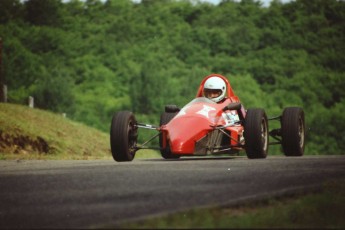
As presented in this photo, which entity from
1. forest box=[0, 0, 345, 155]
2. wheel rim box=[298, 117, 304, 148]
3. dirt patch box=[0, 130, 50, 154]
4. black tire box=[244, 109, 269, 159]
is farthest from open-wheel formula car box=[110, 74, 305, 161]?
forest box=[0, 0, 345, 155]

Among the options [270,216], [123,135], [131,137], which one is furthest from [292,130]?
[270,216]

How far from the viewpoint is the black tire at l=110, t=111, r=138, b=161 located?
1698 centimetres

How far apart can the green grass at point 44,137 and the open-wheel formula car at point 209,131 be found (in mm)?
9672

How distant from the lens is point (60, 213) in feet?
30.6

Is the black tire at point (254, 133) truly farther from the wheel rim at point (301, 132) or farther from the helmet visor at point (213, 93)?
the wheel rim at point (301, 132)

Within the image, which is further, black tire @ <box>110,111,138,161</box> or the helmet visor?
the helmet visor

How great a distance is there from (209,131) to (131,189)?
6726mm

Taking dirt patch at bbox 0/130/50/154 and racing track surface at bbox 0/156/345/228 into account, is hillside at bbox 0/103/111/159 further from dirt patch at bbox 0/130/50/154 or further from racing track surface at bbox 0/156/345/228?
racing track surface at bbox 0/156/345/228

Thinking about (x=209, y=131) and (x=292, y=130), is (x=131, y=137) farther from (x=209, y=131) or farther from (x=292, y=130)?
(x=292, y=130)

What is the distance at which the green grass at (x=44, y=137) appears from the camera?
30.2m

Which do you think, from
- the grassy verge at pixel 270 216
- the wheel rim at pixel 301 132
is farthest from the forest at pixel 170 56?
the grassy verge at pixel 270 216

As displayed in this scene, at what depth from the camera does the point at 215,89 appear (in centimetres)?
1925

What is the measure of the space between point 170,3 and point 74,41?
41.9 m

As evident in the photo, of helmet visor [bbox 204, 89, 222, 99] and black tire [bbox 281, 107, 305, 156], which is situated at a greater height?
helmet visor [bbox 204, 89, 222, 99]
